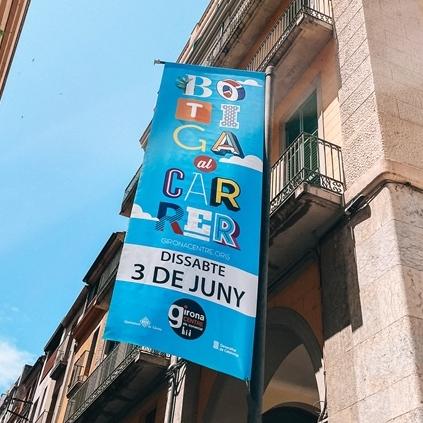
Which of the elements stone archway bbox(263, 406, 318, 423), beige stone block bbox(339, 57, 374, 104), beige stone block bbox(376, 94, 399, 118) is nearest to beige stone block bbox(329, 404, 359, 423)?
beige stone block bbox(376, 94, 399, 118)

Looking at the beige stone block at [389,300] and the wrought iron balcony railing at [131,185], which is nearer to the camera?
the beige stone block at [389,300]

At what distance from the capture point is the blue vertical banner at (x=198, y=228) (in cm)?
530

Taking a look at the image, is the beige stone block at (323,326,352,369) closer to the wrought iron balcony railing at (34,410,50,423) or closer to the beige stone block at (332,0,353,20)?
the beige stone block at (332,0,353,20)

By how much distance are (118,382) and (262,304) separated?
8381mm

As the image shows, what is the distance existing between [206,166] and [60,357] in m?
18.5

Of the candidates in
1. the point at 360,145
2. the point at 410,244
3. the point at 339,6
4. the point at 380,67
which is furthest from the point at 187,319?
the point at 339,6

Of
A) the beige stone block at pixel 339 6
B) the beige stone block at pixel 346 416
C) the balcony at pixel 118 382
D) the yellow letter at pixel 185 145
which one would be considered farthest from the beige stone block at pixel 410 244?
the balcony at pixel 118 382

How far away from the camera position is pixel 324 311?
727 centimetres

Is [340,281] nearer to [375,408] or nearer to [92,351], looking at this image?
[375,408]

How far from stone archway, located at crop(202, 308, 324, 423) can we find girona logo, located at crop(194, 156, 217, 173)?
252cm

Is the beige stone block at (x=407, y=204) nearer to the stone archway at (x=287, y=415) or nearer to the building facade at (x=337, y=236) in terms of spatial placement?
the building facade at (x=337, y=236)

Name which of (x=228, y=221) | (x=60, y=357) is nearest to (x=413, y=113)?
(x=228, y=221)

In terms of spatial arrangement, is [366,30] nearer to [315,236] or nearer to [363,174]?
[363,174]

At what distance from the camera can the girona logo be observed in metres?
6.77
